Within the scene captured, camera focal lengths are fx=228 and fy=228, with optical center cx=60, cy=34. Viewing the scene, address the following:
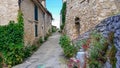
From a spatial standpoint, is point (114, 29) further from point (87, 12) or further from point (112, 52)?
point (87, 12)

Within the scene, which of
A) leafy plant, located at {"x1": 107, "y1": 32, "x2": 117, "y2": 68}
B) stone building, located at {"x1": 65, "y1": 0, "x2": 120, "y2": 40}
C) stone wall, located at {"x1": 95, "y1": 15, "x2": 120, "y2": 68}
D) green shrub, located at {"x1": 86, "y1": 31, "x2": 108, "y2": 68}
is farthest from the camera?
stone building, located at {"x1": 65, "y1": 0, "x2": 120, "y2": 40}

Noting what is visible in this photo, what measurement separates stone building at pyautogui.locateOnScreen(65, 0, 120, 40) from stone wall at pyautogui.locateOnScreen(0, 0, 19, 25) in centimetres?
357

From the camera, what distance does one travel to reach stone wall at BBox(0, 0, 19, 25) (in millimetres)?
14430

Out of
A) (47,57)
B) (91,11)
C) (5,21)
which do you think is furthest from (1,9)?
(91,11)

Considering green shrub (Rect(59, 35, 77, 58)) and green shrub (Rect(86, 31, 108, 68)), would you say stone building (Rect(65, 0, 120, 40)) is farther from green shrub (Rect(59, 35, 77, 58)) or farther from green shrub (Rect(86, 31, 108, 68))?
green shrub (Rect(86, 31, 108, 68))

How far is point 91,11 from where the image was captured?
10.9 m

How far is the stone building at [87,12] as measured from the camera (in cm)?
999

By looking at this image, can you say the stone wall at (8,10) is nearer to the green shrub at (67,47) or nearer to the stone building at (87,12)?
the green shrub at (67,47)

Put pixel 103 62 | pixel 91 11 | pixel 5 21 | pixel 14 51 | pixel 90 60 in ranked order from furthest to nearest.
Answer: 1. pixel 5 21
2. pixel 14 51
3. pixel 91 11
4. pixel 90 60
5. pixel 103 62

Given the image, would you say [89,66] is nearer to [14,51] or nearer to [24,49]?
[14,51]

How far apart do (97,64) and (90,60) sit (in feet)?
1.48

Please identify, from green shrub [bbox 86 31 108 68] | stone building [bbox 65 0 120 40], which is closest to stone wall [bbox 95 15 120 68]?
green shrub [bbox 86 31 108 68]

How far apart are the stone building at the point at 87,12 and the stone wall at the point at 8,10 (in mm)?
3569

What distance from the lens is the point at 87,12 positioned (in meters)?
11.7
